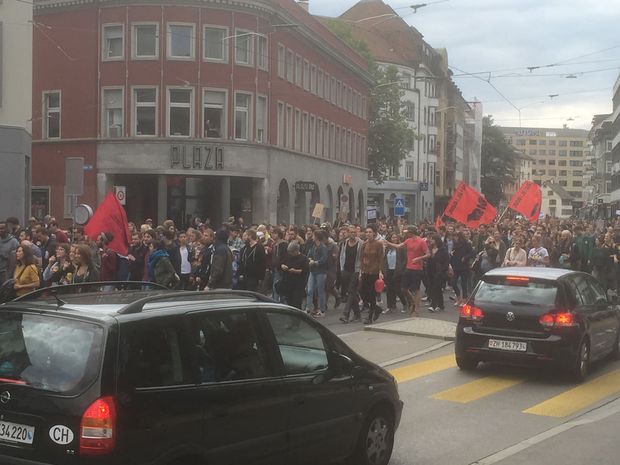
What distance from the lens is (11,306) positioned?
557cm

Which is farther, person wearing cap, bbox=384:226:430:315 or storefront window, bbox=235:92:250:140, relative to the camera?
storefront window, bbox=235:92:250:140

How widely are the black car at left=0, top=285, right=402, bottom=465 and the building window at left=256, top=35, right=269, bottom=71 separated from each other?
36.2 meters

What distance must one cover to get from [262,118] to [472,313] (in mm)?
31455

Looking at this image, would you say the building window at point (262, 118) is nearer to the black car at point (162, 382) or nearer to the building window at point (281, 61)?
the building window at point (281, 61)

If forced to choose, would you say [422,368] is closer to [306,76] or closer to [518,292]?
[518,292]

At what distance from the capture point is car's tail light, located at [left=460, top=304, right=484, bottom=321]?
459 inches

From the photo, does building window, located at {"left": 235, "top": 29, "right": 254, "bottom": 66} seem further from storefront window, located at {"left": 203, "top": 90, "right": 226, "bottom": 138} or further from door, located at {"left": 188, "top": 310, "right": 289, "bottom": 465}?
door, located at {"left": 188, "top": 310, "right": 289, "bottom": 465}

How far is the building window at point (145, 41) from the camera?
39.4 metres

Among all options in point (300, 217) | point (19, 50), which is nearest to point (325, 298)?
point (19, 50)

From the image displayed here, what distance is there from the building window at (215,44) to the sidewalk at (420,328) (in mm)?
26198

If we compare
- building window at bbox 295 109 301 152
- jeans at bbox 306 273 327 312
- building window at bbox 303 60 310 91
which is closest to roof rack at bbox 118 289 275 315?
jeans at bbox 306 273 327 312

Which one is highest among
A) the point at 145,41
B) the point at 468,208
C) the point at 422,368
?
the point at 145,41

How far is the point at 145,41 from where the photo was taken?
39.6 metres

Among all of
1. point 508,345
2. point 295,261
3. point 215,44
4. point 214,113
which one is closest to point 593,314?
point 508,345
